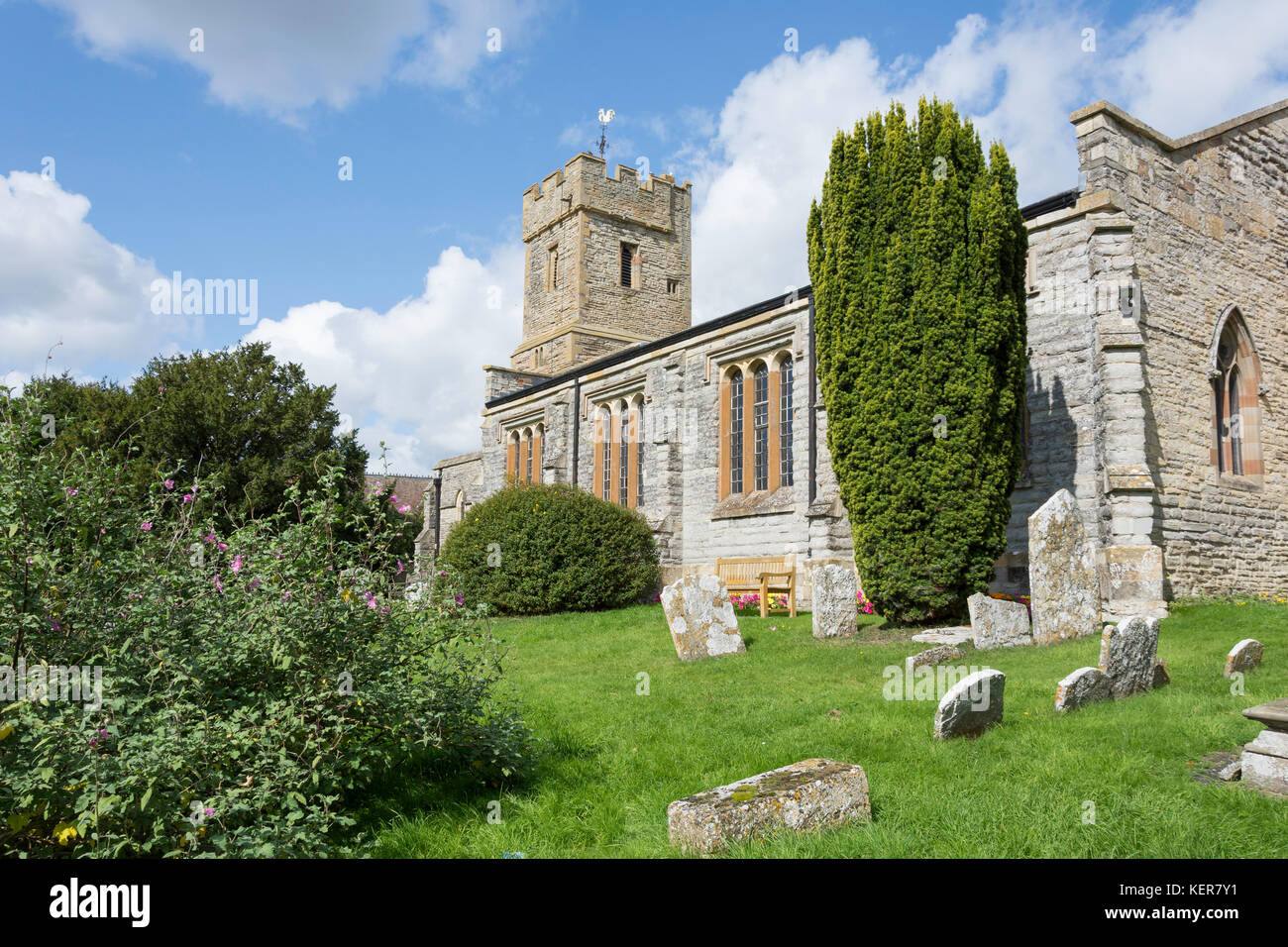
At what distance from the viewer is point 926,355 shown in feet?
41.1

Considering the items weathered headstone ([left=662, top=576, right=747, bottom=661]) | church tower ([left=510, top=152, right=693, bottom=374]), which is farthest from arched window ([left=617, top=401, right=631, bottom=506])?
weathered headstone ([left=662, top=576, right=747, bottom=661])

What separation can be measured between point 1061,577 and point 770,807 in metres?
8.03

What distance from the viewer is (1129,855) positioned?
3.72 m

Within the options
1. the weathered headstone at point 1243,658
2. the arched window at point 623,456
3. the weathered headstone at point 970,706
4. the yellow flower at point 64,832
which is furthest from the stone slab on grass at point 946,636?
the arched window at point 623,456

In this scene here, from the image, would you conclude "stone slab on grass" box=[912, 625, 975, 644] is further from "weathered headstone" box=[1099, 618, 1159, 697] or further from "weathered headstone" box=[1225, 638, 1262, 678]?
"weathered headstone" box=[1099, 618, 1159, 697]

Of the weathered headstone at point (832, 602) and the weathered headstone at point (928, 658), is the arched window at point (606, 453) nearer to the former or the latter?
the weathered headstone at point (832, 602)

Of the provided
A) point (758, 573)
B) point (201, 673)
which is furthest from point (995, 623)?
point (201, 673)

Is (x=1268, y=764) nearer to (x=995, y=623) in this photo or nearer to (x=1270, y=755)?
(x=1270, y=755)

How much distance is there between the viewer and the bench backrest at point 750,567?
59.6 ft

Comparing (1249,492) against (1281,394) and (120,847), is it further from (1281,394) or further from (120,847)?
(120,847)

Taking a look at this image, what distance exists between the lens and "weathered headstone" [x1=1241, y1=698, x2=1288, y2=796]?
4.41 meters

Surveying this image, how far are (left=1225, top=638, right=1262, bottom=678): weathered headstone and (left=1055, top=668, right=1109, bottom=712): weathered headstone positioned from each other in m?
1.74

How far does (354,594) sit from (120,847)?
1.64 meters
